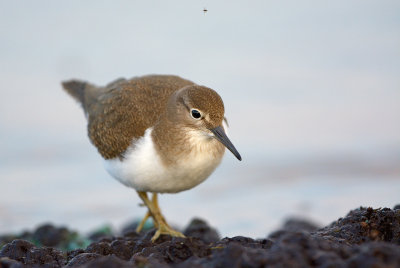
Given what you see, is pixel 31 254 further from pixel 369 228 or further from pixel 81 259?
pixel 369 228

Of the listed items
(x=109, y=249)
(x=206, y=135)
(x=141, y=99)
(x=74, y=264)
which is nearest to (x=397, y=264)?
(x=74, y=264)

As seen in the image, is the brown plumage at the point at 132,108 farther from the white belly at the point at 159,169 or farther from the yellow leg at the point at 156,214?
the yellow leg at the point at 156,214

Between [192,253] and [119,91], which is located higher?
[119,91]

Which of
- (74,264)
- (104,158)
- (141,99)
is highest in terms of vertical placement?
(141,99)

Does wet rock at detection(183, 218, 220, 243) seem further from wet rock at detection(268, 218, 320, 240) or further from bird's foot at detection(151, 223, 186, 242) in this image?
wet rock at detection(268, 218, 320, 240)

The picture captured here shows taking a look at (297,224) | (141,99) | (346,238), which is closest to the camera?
(346,238)

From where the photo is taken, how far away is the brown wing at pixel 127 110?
648 centimetres

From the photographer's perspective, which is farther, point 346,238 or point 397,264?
point 346,238

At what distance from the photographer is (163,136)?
622 cm

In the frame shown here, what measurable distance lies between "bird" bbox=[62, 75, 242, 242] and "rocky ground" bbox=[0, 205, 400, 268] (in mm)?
691

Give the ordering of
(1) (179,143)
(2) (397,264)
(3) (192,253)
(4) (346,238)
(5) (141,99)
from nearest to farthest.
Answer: (2) (397,264) < (3) (192,253) < (4) (346,238) < (1) (179,143) < (5) (141,99)

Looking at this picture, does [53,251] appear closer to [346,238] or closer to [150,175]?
[150,175]

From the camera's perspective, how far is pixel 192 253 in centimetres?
389

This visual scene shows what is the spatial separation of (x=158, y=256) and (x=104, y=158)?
10.4ft
